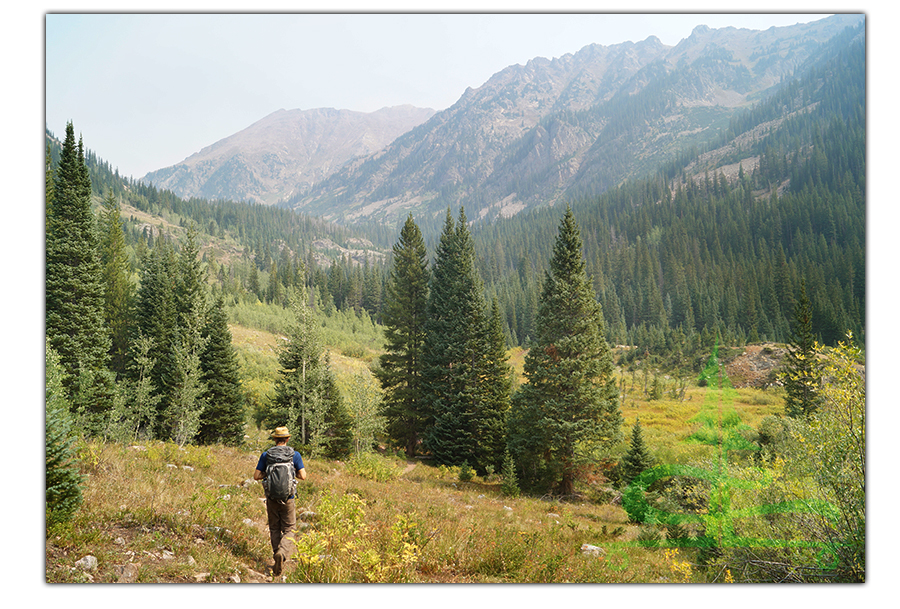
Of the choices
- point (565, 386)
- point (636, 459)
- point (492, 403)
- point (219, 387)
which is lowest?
point (636, 459)

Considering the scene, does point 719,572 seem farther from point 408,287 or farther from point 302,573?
point 408,287

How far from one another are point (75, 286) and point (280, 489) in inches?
844

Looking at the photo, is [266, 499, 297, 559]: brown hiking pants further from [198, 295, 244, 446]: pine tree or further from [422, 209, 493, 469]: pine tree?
[198, 295, 244, 446]: pine tree

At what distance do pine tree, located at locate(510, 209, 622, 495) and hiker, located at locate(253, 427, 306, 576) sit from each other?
14650 millimetres

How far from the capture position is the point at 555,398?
20641 mm

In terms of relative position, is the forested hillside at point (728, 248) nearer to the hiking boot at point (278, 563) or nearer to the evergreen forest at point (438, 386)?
the evergreen forest at point (438, 386)

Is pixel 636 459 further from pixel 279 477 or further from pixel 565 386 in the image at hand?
pixel 279 477

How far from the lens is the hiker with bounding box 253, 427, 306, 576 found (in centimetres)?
691

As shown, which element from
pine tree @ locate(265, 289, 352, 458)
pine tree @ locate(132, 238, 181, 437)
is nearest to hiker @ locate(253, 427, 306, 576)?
pine tree @ locate(265, 289, 352, 458)

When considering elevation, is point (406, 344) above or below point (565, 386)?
above

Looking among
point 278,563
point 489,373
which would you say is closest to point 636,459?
→ point 489,373

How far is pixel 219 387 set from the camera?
85.4 ft

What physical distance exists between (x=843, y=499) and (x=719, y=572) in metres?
2.61

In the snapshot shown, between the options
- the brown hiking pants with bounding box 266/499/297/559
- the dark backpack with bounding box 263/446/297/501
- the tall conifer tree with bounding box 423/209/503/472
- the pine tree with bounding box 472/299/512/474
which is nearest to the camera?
the dark backpack with bounding box 263/446/297/501
